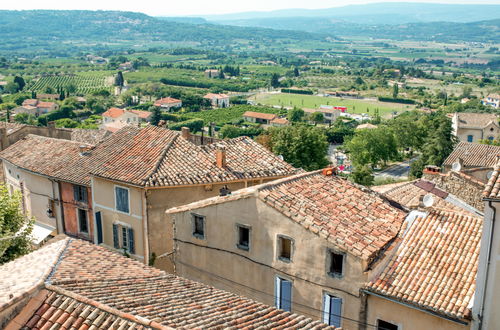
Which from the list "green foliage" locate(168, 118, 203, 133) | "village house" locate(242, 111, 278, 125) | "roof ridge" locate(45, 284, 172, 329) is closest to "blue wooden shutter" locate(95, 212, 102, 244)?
"roof ridge" locate(45, 284, 172, 329)

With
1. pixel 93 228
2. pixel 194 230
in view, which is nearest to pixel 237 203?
pixel 194 230

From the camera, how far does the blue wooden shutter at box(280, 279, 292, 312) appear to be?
55.5 ft

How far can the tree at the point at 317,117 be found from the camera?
152 meters

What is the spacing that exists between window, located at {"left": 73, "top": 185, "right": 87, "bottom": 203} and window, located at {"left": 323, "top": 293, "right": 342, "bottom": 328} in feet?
52.2

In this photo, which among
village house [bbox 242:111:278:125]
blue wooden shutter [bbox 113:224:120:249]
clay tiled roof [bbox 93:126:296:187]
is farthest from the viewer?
village house [bbox 242:111:278:125]

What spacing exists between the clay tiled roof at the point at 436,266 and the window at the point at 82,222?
18000 millimetres

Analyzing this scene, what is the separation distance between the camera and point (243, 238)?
1791 cm

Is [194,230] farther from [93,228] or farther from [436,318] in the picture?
[93,228]

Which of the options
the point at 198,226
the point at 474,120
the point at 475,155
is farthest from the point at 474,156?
the point at 474,120

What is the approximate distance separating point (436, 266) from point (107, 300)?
360 inches

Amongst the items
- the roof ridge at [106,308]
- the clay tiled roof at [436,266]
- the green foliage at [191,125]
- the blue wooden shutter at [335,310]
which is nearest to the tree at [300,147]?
the clay tiled roof at [436,266]

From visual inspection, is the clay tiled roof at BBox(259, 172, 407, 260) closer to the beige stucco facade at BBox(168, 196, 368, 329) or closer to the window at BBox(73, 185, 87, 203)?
the beige stucco facade at BBox(168, 196, 368, 329)

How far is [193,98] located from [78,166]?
156441 mm

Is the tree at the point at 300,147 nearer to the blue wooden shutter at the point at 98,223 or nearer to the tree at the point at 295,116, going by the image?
the blue wooden shutter at the point at 98,223
